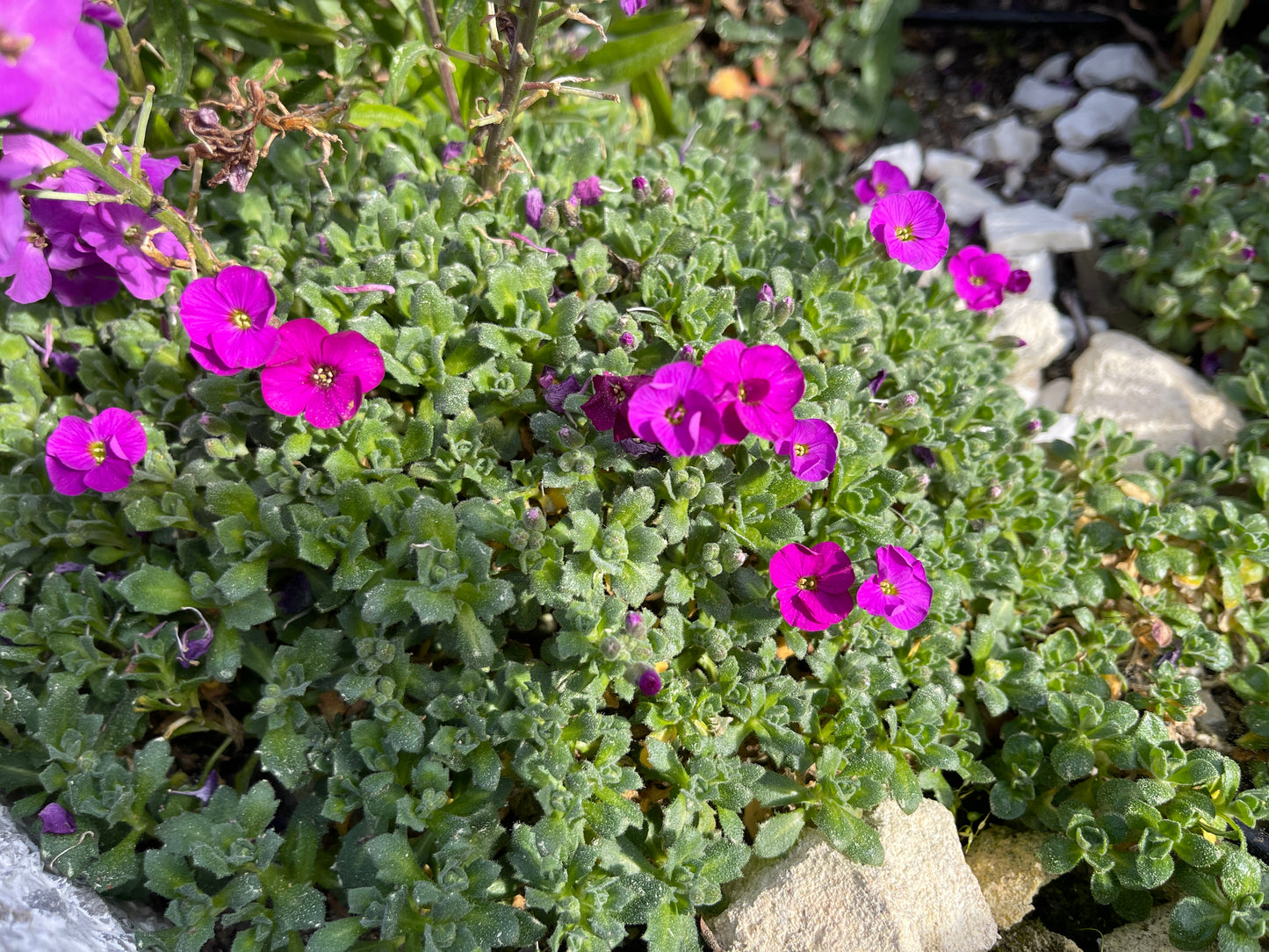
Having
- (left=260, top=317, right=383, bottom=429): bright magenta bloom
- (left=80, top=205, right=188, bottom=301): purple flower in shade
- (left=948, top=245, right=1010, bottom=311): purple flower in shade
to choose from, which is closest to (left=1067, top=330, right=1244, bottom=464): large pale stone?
(left=948, top=245, right=1010, bottom=311): purple flower in shade

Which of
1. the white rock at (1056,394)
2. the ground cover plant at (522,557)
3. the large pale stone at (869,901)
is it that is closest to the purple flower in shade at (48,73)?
the ground cover plant at (522,557)

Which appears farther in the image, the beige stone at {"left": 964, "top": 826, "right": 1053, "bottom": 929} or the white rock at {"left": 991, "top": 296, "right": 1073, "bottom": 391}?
the white rock at {"left": 991, "top": 296, "right": 1073, "bottom": 391}

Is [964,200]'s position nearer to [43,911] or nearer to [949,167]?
[949,167]

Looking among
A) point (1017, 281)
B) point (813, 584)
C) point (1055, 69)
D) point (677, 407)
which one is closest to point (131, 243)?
point (677, 407)

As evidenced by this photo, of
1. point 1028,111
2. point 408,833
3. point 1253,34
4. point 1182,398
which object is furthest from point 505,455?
point 1253,34

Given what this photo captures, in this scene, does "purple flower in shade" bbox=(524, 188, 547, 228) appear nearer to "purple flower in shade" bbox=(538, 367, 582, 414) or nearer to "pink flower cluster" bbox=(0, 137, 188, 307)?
"purple flower in shade" bbox=(538, 367, 582, 414)
